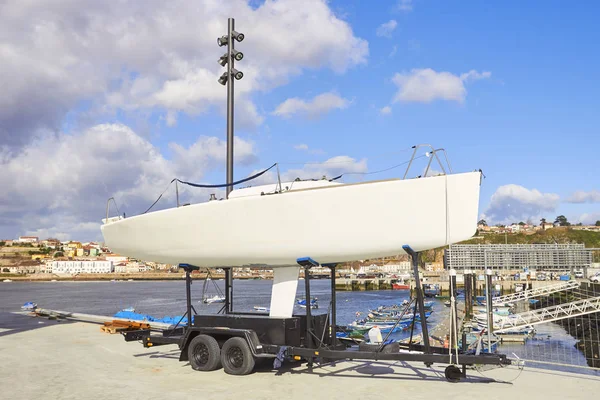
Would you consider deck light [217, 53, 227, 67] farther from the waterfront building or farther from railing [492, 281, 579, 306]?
railing [492, 281, 579, 306]

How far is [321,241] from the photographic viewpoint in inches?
362

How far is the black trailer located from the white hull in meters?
0.40

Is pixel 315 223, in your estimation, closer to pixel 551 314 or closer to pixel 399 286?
pixel 551 314

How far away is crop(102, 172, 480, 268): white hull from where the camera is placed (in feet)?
28.6

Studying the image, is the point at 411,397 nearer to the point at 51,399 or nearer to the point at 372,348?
the point at 372,348

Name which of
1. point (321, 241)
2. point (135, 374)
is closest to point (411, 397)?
point (321, 241)

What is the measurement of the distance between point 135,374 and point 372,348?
14.4 feet

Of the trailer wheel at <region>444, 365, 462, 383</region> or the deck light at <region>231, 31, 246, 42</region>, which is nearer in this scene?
the trailer wheel at <region>444, 365, 462, 383</region>

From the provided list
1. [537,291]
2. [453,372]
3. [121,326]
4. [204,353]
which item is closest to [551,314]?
[537,291]

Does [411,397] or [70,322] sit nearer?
[411,397]

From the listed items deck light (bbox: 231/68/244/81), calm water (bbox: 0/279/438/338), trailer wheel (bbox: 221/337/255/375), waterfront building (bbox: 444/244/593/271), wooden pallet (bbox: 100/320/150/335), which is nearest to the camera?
trailer wheel (bbox: 221/337/255/375)

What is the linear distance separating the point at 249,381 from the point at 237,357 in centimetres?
75

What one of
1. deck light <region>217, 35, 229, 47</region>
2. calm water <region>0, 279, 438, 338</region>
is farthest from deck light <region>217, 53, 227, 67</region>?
calm water <region>0, 279, 438, 338</region>

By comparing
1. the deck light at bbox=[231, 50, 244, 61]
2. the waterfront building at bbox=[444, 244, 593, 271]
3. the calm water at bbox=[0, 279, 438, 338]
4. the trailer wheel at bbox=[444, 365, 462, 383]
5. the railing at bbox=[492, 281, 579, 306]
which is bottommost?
the calm water at bbox=[0, 279, 438, 338]
